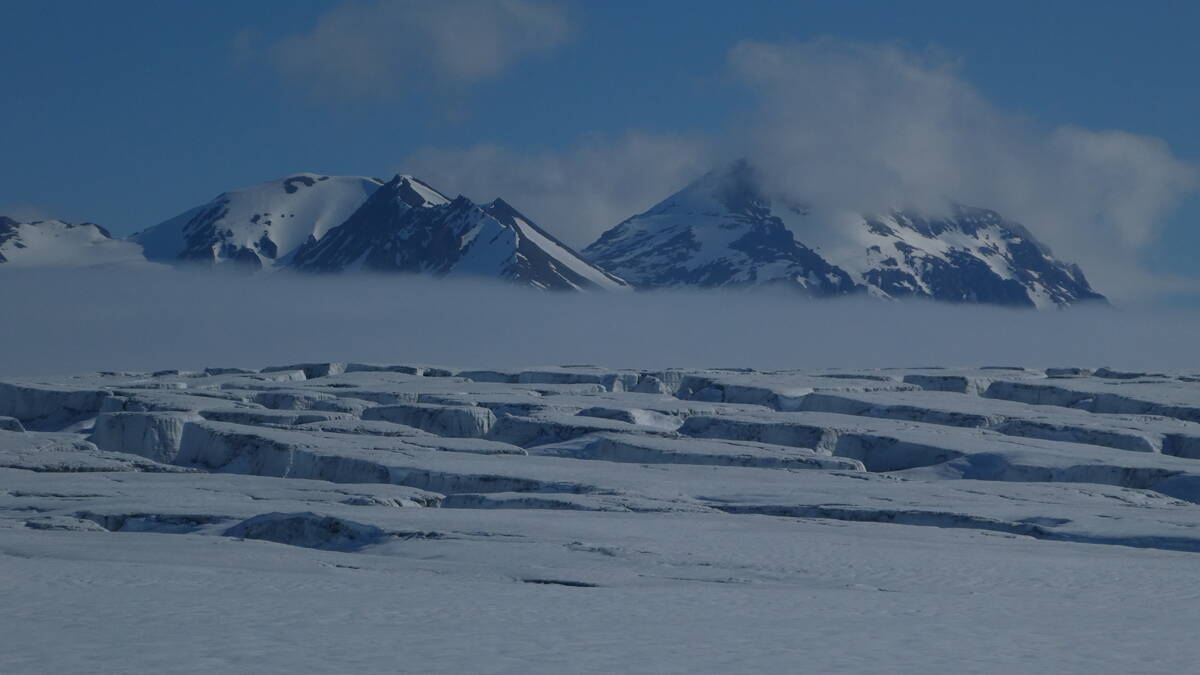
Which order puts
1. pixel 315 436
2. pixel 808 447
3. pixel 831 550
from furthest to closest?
pixel 808 447 → pixel 315 436 → pixel 831 550

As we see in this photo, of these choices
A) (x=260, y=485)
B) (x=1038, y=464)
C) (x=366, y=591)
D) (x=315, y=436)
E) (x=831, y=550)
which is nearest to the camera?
(x=366, y=591)

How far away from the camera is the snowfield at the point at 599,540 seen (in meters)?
11.8

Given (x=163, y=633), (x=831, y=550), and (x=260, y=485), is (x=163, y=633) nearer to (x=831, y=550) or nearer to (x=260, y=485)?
(x=831, y=550)

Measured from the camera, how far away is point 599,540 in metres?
19.3

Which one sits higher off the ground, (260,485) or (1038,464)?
(1038,464)

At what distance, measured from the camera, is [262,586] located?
14.9 meters

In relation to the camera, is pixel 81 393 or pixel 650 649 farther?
pixel 81 393

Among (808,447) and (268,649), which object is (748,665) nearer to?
(268,649)

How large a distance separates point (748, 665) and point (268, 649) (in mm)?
3637

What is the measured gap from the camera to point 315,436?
32406 mm

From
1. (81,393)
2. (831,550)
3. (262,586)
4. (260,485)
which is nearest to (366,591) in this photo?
(262,586)

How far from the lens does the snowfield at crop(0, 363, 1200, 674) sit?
11781mm

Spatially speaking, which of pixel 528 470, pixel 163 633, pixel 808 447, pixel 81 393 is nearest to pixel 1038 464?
pixel 808 447

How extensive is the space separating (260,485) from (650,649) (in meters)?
15.4
